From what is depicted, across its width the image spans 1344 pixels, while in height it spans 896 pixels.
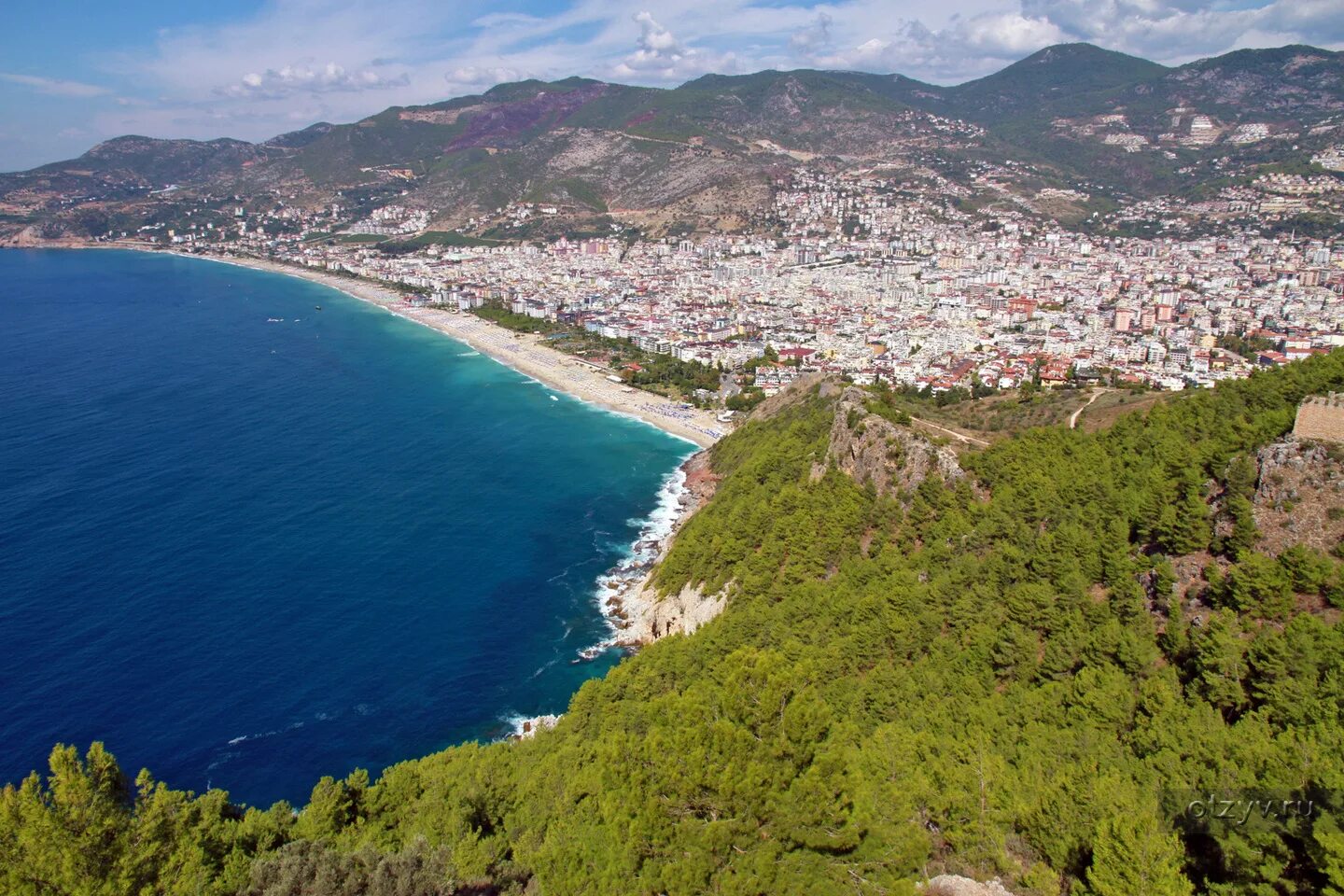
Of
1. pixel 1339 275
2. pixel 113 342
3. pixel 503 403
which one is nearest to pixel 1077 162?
pixel 1339 275

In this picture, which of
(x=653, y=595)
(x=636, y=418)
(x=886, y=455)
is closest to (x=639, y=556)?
(x=653, y=595)

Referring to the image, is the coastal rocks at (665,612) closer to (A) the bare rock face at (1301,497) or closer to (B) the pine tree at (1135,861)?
(A) the bare rock face at (1301,497)

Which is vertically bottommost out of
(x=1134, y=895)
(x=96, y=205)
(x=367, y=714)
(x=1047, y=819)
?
(x=367, y=714)

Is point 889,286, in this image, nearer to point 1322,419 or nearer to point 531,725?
point 1322,419

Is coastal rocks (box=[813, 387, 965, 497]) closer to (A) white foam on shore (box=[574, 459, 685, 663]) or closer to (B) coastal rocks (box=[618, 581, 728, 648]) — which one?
(B) coastal rocks (box=[618, 581, 728, 648])

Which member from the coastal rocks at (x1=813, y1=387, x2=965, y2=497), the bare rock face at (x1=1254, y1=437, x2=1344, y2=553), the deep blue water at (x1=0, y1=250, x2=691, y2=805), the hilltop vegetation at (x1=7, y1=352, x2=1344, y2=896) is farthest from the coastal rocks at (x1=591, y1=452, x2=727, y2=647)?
the bare rock face at (x1=1254, y1=437, x2=1344, y2=553)

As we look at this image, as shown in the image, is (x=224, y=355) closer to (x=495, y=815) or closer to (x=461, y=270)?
(x=461, y=270)

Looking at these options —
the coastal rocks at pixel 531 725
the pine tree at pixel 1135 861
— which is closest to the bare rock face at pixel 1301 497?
the pine tree at pixel 1135 861
